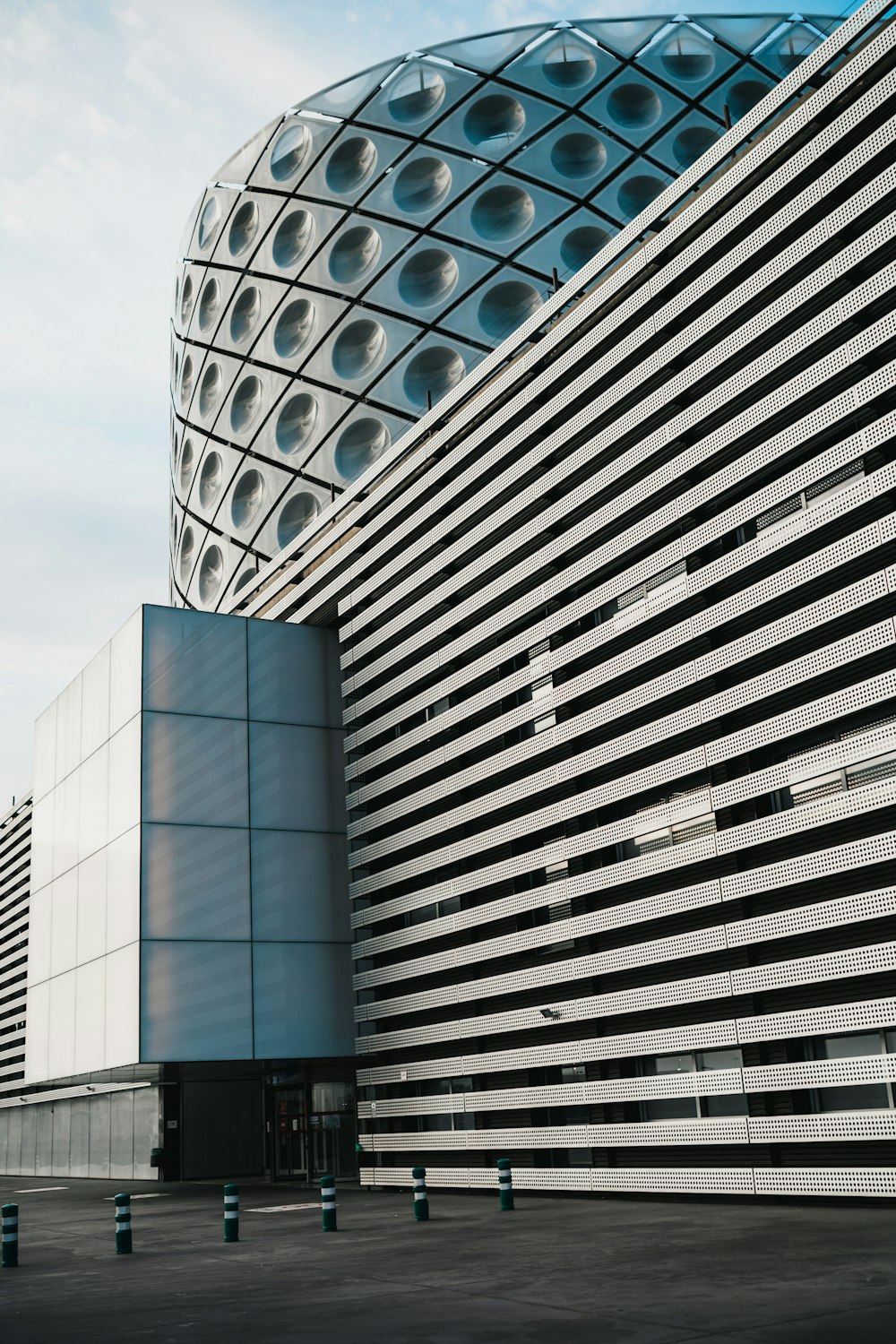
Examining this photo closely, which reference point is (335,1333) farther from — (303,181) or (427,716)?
(303,181)

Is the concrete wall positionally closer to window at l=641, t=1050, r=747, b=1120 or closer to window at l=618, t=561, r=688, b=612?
window at l=641, t=1050, r=747, b=1120

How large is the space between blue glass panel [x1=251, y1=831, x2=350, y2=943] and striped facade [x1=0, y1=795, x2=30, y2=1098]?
29.4 meters

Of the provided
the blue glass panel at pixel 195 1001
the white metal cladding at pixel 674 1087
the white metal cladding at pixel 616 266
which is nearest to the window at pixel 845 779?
the white metal cladding at pixel 674 1087

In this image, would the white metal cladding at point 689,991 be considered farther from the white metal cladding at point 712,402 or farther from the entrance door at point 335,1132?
the white metal cladding at point 712,402

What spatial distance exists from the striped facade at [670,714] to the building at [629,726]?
0.20 ft

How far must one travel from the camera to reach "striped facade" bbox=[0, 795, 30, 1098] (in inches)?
2094

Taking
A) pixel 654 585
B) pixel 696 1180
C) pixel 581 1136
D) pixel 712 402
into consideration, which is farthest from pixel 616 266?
pixel 696 1180

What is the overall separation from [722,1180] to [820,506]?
27.8 ft

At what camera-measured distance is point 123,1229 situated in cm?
1559

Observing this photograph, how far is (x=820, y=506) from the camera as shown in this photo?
15625 mm

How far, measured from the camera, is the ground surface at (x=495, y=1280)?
850 centimetres

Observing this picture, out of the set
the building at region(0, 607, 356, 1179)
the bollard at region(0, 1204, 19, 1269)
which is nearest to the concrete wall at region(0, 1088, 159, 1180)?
the building at region(0, 607, 356, 1179)

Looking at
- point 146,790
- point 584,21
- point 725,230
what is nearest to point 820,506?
point 725,230

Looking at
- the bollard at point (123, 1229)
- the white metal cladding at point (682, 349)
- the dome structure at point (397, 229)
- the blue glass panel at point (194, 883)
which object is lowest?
the bollard at point (123, 1229)
